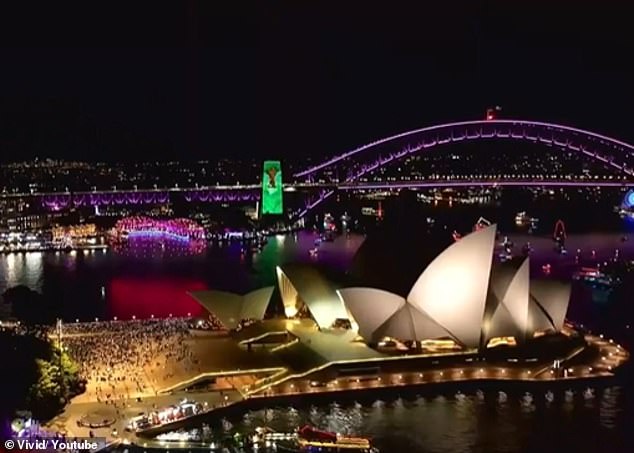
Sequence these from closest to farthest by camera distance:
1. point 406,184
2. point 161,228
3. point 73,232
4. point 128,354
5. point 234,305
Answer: point 128,354 < point 234,305 < point 73,232 < point 161,228 < point 406,184

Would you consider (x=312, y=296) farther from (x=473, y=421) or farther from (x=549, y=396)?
(x=549, y=396)

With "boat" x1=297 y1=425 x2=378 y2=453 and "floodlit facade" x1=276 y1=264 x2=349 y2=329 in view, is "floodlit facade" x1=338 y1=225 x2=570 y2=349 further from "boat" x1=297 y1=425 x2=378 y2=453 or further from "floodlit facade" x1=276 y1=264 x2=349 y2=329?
"boat" x1=297 y1=425 x2=378 y2=453

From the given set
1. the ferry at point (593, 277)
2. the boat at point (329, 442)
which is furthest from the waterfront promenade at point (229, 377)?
the ferry at point (593, 277)

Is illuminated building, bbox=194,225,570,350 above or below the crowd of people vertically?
above

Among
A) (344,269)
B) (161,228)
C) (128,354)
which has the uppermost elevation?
(161,228)

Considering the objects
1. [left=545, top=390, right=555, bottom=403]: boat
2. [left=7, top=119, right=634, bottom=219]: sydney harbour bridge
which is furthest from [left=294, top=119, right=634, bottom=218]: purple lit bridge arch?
[left=545, top=390, right=555, bottom=403]: boat

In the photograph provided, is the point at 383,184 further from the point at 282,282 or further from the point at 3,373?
the point at 3,373

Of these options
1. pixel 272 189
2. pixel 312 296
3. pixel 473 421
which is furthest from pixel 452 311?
pixel 272 189
